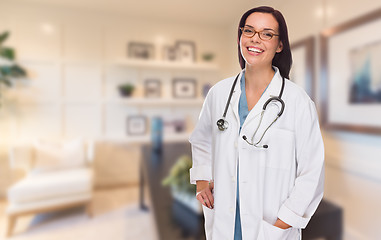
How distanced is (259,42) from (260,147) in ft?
0.20

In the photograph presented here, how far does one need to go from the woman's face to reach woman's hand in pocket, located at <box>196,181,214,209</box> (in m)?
0.09

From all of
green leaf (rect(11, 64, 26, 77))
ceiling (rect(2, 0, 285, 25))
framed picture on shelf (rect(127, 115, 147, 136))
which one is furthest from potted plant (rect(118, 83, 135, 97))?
ceiling (rect(2, 0, 285, 25))

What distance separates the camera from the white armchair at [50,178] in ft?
5.34

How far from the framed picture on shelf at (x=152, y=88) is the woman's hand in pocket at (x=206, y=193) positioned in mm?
1919

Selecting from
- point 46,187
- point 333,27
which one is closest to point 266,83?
point 333,27

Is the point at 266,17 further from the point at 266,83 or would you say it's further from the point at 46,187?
the point at 46,187

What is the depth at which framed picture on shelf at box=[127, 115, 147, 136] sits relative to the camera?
2184 mm

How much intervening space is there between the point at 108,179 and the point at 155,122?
1.21 metres

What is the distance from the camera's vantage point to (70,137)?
7.52 feet

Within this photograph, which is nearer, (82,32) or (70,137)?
(82,32)

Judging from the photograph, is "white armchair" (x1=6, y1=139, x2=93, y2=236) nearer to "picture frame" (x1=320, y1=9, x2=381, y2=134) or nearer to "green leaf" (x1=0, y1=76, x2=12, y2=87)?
"green leaf" (x1=0, y1=76, x2=12, y2=87)

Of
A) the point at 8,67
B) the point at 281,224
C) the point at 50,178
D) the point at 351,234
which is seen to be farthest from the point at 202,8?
the point at 8,67

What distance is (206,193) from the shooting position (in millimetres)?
158

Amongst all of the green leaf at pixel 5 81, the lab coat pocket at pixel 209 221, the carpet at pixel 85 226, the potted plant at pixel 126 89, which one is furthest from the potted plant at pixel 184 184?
the green leaf at pixel 5 81
